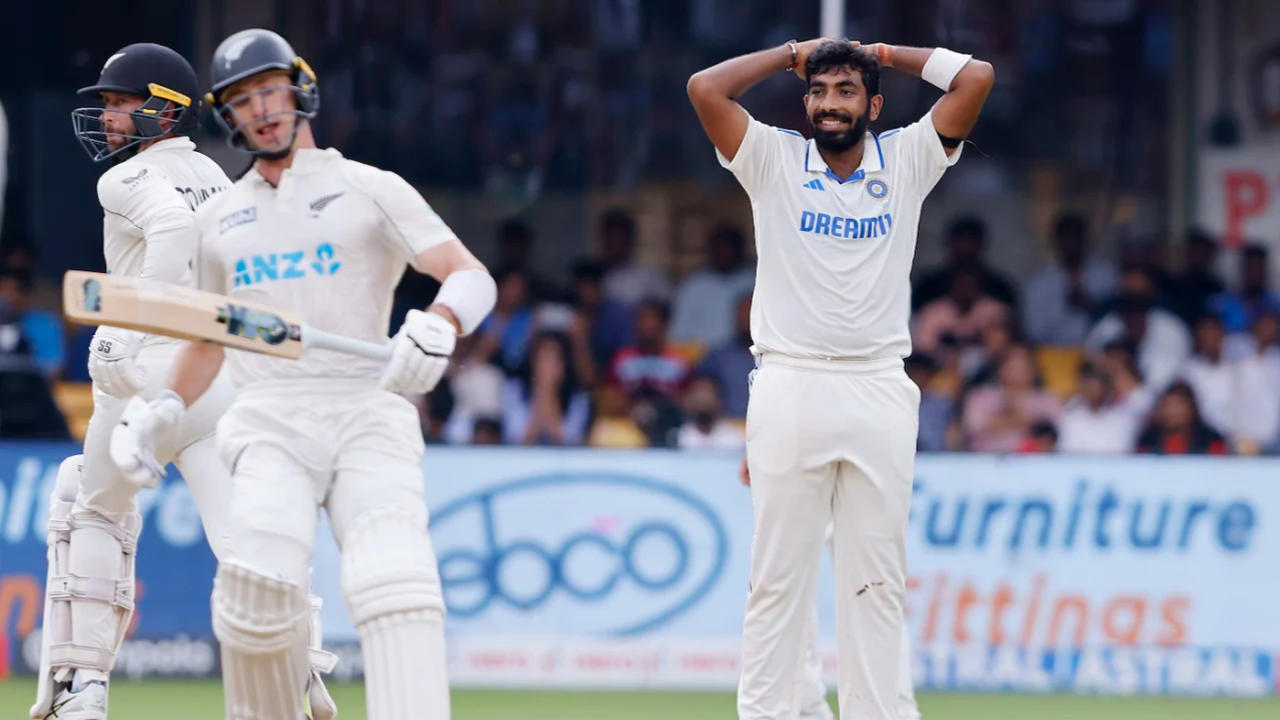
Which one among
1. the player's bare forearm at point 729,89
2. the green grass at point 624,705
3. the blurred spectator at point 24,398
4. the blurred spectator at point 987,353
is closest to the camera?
the player's bare forearm at point 729,89

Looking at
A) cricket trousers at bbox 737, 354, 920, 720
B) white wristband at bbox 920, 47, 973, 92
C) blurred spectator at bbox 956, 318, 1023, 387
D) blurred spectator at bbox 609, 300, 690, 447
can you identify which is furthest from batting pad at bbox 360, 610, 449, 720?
blurred spectator at bbox 956, 318, 1023, 387

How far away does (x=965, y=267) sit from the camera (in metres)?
11.1

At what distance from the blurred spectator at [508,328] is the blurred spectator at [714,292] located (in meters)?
0.91

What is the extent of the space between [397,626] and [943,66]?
219cm

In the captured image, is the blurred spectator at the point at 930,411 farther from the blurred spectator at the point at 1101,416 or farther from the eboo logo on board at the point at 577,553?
the eboo logo on board at the point at 577,553

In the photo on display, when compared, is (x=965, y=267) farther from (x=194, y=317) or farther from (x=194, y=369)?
(x=194, y=317)

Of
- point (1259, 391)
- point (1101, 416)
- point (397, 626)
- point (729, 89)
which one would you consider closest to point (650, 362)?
point (1101, 416)

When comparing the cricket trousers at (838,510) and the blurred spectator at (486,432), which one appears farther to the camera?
the blurred spectator at (486,432)

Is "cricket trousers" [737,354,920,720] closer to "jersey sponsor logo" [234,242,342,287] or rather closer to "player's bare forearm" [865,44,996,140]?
"player's bare forearm" [865,44,996,140]

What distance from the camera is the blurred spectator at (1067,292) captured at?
11.4m

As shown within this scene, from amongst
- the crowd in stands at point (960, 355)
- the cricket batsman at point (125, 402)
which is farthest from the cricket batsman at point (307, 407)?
the crowd in stands at point (960, 355)

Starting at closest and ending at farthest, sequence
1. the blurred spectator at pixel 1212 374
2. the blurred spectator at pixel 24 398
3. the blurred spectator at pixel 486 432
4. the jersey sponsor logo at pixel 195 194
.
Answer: the jersey sponsor logo at pixel 195 194, the blurred spectator at pixel 24 398, the blurred spectator at pixel 486 432, the blurred spectator at pixel 1212 374

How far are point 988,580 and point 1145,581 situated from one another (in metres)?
0.66

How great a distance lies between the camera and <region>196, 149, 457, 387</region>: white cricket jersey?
16.1 ft
